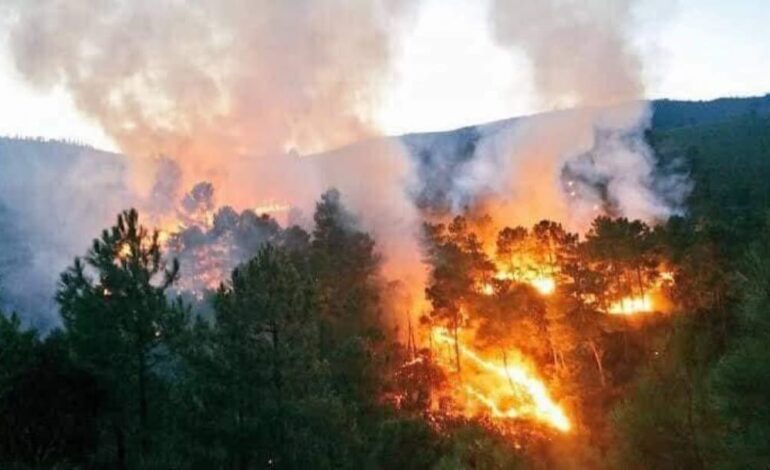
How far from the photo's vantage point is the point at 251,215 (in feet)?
250

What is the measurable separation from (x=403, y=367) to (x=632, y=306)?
1658 centimetres

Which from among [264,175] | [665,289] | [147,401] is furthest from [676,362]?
[264,175]

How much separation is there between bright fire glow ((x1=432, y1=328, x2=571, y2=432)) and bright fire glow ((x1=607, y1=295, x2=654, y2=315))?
7.34 metres

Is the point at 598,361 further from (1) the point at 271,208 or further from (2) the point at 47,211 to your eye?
(2) the point at 47,211

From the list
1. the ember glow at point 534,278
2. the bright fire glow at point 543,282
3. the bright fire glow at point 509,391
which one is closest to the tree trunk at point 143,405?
the bright fire glow at point 509,391

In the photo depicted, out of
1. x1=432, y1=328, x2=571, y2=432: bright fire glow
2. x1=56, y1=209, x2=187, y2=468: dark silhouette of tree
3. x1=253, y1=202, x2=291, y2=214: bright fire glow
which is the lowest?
x1=432, y1=328, x2=571, y2=432: bright fire glow

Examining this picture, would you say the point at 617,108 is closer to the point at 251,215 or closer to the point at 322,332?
the point at 251,215

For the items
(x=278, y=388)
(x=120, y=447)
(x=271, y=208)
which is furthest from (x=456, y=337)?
(x=271, y=208)

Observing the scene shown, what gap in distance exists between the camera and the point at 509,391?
48.0 m

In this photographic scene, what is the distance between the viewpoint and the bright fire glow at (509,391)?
44906 mm

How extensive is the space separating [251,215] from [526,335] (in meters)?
38.1

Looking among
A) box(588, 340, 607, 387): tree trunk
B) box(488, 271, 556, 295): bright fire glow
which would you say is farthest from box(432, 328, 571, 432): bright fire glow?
box(488, 271, 556, 295): bright fire glow

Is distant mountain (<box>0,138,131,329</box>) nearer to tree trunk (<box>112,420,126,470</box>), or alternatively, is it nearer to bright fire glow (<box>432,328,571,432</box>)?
bright fire glow (<box>432,328,571,432</box>)

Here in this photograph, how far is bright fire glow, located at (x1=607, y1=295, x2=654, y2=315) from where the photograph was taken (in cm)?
4878
